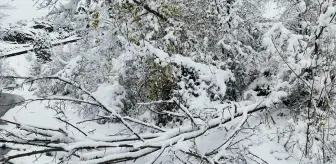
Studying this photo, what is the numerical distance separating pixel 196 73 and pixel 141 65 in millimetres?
1425

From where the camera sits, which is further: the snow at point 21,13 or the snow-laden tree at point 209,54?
the snow at point 21,13

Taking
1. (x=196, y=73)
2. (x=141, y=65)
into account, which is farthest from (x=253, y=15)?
(x=141, y=65)

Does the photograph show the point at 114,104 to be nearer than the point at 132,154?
No

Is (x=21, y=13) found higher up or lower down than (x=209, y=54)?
higher up

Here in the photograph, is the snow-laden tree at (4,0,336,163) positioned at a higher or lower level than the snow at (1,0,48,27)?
lower

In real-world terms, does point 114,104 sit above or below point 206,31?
below

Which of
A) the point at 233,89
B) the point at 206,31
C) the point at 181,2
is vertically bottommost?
the point at 233,89

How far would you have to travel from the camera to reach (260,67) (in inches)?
295

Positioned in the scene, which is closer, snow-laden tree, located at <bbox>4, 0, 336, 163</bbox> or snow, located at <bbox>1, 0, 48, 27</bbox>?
snow-laden tree, located at <bbox>4, 0, 336, 163</bbox>

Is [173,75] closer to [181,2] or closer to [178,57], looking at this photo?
[178,57]

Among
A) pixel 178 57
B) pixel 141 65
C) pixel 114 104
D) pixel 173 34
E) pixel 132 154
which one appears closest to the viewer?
pixel 132 154

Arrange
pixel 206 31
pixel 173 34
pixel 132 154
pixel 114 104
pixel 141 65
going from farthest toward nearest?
pixel 114 104, pixel 141 65, pixel 206 31, pixel 173 34, pixel 132 154

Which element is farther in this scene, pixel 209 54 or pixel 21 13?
pixel 21 13

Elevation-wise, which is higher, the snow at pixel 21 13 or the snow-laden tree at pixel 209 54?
the snow at pixel 21 13
